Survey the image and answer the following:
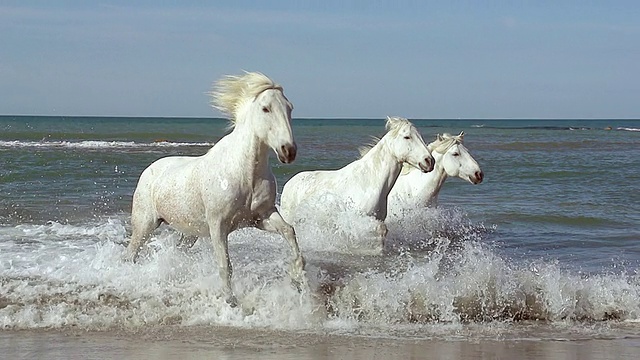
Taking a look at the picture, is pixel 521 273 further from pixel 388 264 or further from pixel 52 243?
pixel 52 243

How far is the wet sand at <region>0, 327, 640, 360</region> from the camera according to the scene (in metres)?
5.03

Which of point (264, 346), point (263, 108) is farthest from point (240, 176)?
point (264, 346)

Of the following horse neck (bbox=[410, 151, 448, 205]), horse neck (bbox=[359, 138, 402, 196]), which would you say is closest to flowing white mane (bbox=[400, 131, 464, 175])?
horse neck (bbox=[410, 151, 448, 205])

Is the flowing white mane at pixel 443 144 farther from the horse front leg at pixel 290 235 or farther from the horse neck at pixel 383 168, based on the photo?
the horse front leg at pixel 290 235

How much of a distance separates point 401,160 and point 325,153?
61.3 feet

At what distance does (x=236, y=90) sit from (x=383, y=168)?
3068 millimetres

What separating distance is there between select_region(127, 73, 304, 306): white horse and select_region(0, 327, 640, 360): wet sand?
0.62 metres

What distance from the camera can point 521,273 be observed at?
6941 mm

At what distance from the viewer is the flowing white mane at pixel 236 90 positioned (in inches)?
235

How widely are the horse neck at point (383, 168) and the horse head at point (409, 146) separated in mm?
110

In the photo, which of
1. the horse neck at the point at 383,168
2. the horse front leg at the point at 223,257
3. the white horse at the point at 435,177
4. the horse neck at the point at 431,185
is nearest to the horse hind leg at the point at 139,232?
the horse front leg at the point at 223,257

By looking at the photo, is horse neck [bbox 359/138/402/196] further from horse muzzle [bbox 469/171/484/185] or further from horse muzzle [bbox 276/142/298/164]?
horse muzzle [bbox 276/142/298/164]

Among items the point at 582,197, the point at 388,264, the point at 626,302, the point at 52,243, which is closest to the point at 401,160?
the point at 388,264

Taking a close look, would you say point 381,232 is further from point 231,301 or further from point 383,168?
point 231,301
